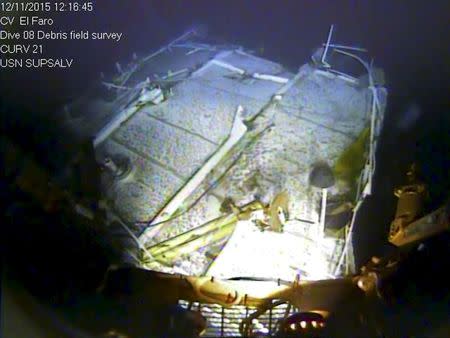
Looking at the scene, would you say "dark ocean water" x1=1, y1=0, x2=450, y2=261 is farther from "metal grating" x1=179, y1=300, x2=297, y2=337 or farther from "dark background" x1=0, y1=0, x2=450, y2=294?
"metal grating" x1=179, y1=300, x2=297, y2=337

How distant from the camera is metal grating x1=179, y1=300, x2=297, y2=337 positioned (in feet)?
5.23

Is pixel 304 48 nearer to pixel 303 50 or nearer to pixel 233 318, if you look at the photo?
pixel 303 50

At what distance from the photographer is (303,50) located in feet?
5.36

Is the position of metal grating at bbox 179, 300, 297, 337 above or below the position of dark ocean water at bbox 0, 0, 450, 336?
below

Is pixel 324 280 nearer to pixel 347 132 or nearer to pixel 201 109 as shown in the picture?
pixel 347 132

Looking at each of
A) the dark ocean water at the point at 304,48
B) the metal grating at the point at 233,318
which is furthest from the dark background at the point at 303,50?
the metal grating at the point at 233,318

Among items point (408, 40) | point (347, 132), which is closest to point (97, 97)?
point (347, 132)

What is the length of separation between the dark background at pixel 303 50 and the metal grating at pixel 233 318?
0.22m

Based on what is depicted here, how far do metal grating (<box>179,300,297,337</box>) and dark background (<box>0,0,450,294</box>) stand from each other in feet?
0.74

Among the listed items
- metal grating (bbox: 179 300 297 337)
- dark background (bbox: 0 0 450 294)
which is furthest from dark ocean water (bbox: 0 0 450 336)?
metal grating (bbox: 179 300 297 337)

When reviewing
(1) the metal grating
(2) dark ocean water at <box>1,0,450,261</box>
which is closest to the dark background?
(2) dark ocean water at <box>1,0,450,261</box>

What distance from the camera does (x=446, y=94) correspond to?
5.32 ft

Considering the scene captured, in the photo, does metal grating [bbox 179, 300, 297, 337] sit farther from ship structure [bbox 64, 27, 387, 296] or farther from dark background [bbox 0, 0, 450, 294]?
dark background [bbox 0, 0, 450, 294]

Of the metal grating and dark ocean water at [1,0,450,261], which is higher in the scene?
dark ocean water at [1,0,450,261]
